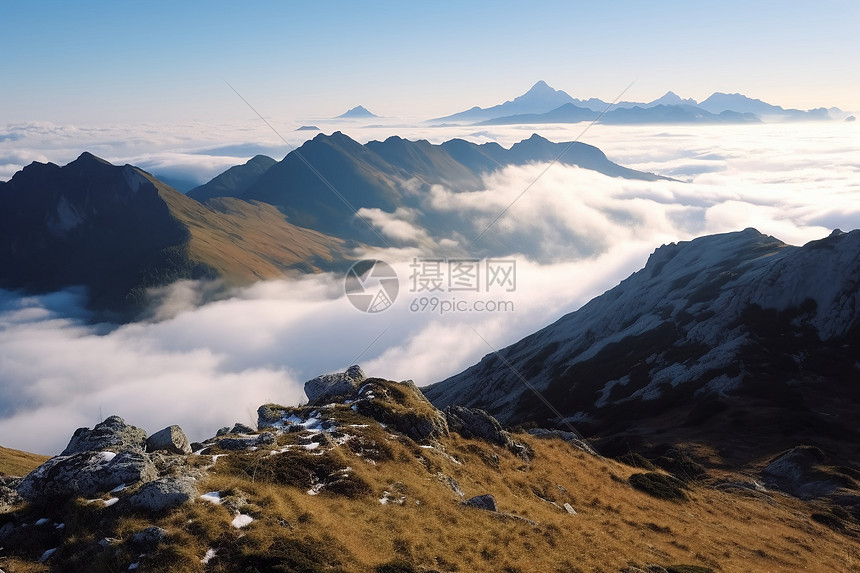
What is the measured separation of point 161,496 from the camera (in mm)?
24016

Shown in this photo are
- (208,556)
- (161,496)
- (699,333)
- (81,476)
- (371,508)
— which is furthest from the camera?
(699,333)

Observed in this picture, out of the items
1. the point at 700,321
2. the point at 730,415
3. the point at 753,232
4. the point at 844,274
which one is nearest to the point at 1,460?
the point at 730,415

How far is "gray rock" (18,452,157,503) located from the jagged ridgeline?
2.6 inches

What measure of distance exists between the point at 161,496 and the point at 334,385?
2720 cm

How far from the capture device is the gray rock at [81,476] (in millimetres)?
26219

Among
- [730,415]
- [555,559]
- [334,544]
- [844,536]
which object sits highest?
[334,544]

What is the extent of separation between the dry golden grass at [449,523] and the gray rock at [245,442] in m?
1.00

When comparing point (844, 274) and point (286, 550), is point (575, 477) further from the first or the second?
point (844, 274)

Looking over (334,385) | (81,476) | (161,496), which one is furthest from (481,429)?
(81,476)

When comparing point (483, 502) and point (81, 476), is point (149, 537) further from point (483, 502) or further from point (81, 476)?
point (483, 502)

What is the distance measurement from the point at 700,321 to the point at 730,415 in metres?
50.8

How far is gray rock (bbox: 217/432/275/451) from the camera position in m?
32.8

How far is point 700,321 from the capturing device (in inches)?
5074

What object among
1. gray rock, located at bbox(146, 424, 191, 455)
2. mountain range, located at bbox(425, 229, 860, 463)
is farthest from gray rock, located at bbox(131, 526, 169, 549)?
mountain range, located at bbox(425, 229, 860, 463)
